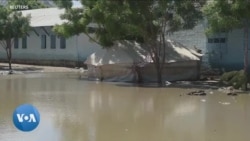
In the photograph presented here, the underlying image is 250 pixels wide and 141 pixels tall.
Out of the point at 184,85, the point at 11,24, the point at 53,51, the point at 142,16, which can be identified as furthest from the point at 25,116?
the point at 53,51

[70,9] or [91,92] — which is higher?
[70,9]

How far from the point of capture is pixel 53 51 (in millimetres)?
39000

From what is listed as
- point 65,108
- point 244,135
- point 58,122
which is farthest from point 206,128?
point 65,108

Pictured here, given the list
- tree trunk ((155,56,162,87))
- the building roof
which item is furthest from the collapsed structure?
the building roof

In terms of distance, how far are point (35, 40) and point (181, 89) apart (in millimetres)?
23556

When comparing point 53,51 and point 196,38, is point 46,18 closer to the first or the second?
point 53,51

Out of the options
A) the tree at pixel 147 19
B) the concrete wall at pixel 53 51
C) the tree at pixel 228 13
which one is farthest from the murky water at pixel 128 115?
the concrete wall at pixel 53 51

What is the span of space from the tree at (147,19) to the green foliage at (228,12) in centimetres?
309

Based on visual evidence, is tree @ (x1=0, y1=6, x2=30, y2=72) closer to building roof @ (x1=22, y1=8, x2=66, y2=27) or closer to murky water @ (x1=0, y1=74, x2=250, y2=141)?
building roof @ (x1=22, y1=8, x2=66, y2=27)

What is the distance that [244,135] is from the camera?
9.97m

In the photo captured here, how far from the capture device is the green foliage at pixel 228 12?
59.3ft

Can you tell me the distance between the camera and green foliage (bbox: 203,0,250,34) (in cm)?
1808

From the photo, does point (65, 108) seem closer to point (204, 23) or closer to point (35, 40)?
point (204, 23)

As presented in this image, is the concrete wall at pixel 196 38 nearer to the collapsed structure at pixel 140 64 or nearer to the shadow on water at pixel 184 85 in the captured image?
the collapsed structure at pixel 140 64
